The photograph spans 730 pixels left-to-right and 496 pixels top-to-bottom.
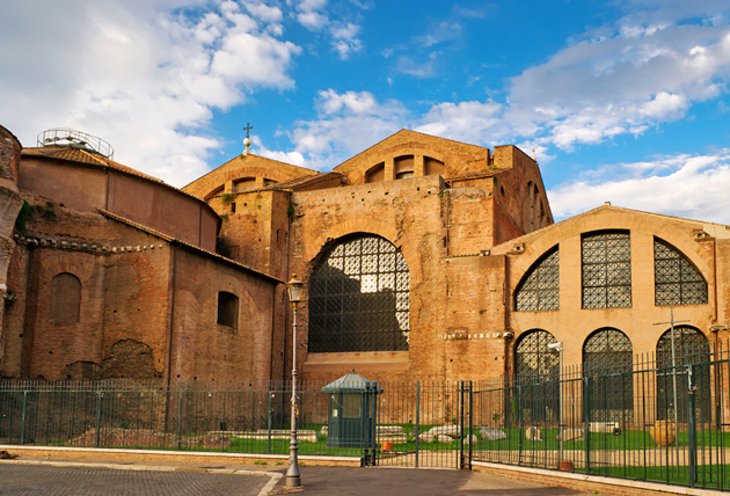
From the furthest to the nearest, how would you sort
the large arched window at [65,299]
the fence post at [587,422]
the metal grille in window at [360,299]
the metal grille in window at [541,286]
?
the metal grille in window at [360,299]
the metal grille in window at [541,286]
the large arched window at [65,299]
the fence post at [587,422]

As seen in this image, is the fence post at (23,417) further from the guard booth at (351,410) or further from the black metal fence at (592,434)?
the black metal fence at (592,434)

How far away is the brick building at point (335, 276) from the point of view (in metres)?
23.9

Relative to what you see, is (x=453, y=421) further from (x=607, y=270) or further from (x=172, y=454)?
(x=172, y=454)

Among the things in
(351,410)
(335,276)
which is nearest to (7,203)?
(351,410)

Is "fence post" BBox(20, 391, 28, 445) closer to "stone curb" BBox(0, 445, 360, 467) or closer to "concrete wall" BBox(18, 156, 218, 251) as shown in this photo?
"stone curb" BBox(0, 445, 360, 467)

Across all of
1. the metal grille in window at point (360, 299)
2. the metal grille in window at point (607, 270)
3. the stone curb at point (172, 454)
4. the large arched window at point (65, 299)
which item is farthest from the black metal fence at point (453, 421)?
the metal grille in window at point (360, 299)

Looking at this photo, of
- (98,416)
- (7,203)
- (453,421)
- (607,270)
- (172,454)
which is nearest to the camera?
(172,454)

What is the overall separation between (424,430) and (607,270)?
7.61m

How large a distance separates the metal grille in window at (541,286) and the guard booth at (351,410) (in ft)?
31.8

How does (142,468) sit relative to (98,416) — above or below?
below

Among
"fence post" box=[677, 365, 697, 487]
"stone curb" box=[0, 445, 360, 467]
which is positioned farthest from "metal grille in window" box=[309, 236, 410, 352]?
"fence post" box=[677, 365, 697, 487]

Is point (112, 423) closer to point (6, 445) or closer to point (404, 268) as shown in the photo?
point (6, 445)

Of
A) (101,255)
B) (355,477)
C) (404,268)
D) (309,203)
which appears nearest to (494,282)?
(404,268)

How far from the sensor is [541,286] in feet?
88.7
